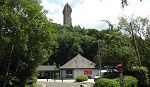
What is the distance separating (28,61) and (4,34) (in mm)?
6551

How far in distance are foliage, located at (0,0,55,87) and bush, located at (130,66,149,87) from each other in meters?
10.0

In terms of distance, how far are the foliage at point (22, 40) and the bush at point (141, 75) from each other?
10.0m

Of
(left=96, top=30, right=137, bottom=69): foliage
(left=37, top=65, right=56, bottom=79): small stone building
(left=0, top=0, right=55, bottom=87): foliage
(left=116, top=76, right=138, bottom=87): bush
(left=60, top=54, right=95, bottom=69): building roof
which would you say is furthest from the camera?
(left=37, top=65, right=56, bottom=79): small stone building

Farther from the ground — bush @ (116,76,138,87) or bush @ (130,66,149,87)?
bush @ (130,66,149,87)

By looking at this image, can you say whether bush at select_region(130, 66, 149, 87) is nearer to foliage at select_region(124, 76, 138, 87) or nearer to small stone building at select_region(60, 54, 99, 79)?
foliage at select_region(124, 76, 138, 87)

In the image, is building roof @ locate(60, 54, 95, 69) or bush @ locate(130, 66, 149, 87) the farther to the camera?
building roof @ locate(60, 54, 95, 69)

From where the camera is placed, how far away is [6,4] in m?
39.9

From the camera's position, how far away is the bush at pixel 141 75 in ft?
128

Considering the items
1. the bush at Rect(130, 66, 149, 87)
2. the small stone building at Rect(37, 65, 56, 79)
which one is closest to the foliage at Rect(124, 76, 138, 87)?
the bush at Rect(130, 66, 149, 87)

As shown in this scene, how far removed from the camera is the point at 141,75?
Answer: 131 feet

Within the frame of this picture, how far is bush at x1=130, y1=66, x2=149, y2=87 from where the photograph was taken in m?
39.2

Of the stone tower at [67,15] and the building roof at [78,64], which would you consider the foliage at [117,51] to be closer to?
the building roof at [78,64]

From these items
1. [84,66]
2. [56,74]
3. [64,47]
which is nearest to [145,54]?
[84,66]

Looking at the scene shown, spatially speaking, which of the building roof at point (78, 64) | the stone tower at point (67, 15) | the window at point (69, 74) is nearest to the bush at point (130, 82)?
the building roof at point (78, 64)
